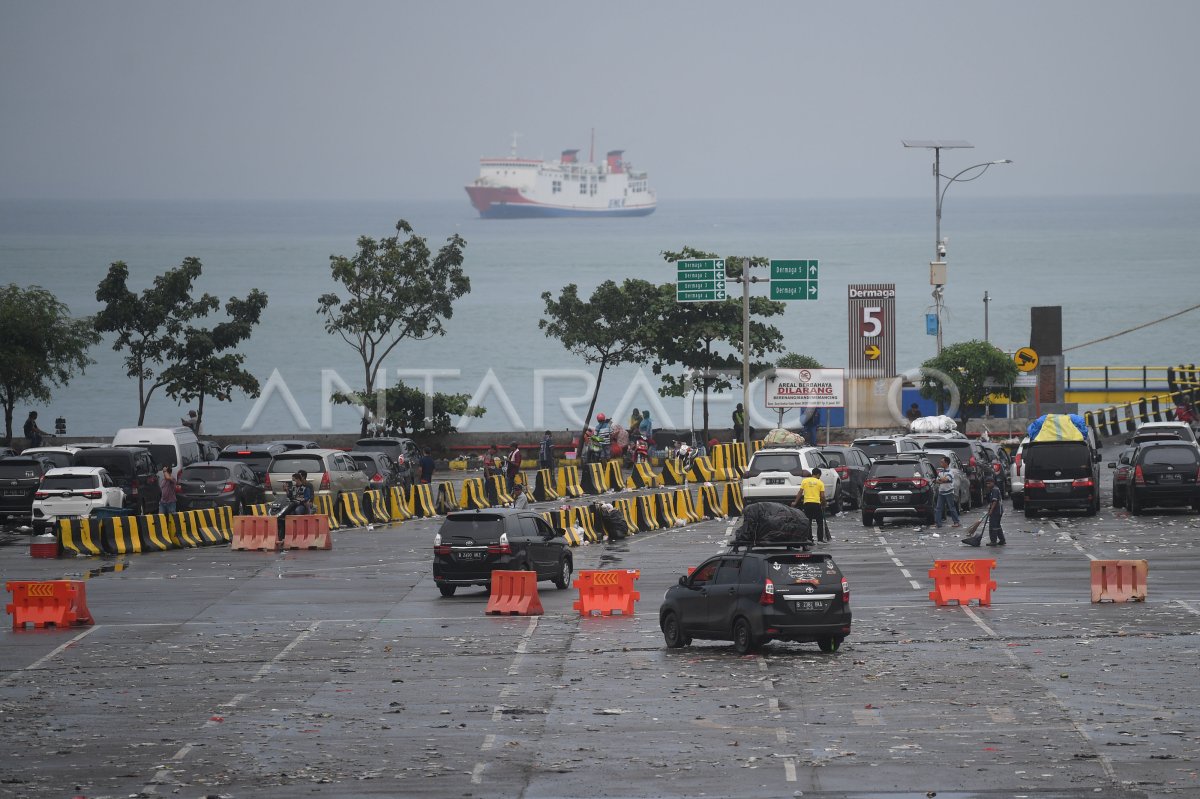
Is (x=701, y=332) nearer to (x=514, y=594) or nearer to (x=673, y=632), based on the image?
(x=514, y=594)

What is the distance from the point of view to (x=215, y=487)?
41562 millimetres

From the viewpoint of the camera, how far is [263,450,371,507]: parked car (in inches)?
1608

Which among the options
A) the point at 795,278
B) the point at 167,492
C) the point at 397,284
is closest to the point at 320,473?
the point at 167,492

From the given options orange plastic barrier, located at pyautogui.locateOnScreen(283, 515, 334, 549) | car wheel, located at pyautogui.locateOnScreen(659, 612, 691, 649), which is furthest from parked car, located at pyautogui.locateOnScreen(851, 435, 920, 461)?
car wheel, located at pyautogui.locateOnScreen(659, 612, 691, 649)

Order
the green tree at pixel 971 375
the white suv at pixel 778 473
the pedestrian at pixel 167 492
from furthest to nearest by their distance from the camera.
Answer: the green tree at pixel 971 375 → the white suv at pixel 778 473 → the pedestrian at pixel 167 492

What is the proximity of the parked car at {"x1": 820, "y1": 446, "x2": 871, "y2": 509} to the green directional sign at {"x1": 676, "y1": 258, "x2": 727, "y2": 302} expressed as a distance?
1246 cm

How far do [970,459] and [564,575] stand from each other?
15542 mm

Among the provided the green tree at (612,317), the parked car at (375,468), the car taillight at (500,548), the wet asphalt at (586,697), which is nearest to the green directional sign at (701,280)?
the green tree at (612,317)

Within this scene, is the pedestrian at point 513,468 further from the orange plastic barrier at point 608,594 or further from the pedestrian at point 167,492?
the orange plastic barrier at point 608,594

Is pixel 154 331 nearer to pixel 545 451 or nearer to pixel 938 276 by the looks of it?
pixel 545 451

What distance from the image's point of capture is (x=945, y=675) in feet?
66.7

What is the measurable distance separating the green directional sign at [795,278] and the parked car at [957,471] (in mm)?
11674

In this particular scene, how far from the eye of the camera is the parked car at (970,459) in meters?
42.8

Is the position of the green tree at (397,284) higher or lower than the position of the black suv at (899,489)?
higher
